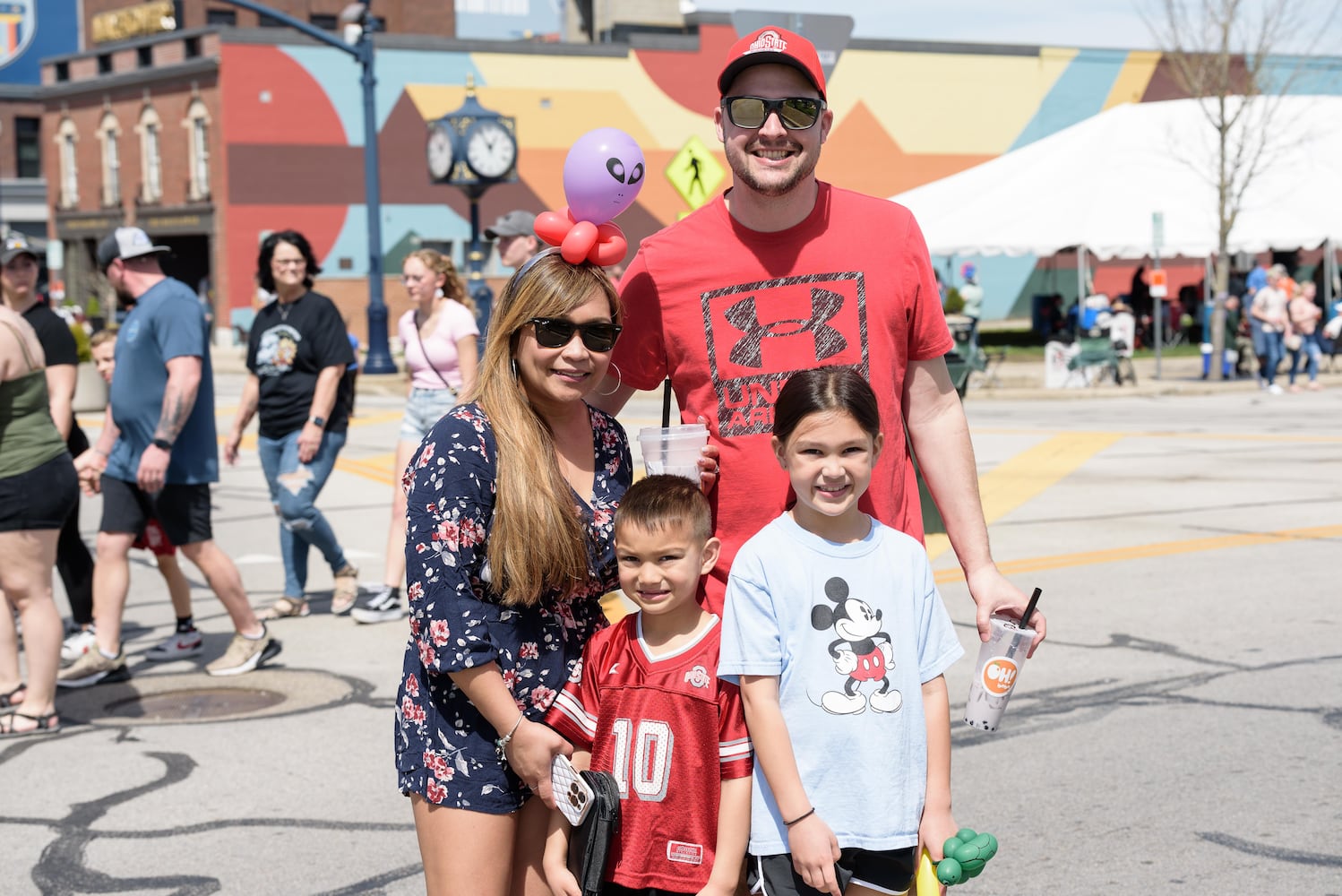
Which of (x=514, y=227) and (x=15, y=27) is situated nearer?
(x=514, y=227)

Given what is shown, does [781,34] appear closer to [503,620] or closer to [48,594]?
[503,620]

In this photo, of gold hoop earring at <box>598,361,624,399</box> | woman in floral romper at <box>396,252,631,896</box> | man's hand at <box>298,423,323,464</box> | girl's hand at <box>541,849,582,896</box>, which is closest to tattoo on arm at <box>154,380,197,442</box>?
man's hand at <box>298,423,323,464</box>

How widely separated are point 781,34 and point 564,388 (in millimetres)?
908

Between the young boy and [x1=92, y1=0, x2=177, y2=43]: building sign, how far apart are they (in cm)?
5657

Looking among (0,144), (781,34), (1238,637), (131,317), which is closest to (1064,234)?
(1238,637)

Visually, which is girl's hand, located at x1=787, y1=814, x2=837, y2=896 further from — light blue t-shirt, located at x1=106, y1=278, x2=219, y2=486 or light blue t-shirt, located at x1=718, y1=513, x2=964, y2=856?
light blue t-shirt, located at x1=106, y1=278, x2=219, y2=486

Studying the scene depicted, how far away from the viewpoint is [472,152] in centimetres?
3034

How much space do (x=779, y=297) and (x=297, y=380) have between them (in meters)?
5.60

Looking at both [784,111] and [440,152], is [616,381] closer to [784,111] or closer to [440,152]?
[784,111]

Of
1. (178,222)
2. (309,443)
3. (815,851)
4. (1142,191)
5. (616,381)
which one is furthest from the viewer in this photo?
(178,222)

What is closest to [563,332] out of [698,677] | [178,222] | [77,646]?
[698,677]

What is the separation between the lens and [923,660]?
296 cm

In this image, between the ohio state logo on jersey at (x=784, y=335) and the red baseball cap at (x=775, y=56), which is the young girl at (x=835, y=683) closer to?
the ohio state logo on jersey at (x=784, y=335)

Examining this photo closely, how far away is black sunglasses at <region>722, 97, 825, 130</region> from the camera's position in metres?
3.21
